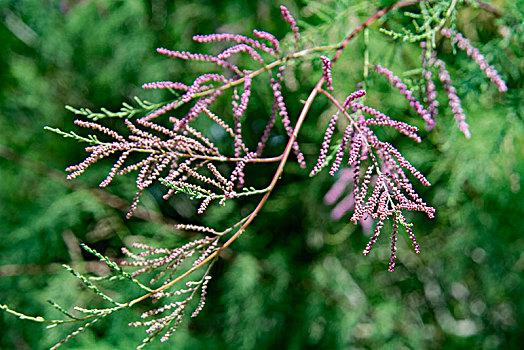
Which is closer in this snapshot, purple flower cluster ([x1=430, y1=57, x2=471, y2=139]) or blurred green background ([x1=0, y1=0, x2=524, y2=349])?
purple flower cluster ([x1=430, y1=57, x2=471, y2=139])

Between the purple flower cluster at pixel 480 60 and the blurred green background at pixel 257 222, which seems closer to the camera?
the purple flower cluster at pixel 480 60

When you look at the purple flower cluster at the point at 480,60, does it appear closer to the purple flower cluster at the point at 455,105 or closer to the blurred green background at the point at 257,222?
the purple flower cluster at the point at 455,105

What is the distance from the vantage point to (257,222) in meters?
1.74

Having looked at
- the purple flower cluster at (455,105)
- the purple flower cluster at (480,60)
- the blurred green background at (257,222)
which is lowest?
the blurred green background at (257,222)

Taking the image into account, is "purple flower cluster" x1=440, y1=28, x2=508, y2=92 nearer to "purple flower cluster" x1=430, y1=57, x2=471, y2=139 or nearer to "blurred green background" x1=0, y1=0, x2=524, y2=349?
"purple flower cluster" x1=430, y1=57, x2=471, y2=139

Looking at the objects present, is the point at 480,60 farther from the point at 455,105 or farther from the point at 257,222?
the point at 257,222

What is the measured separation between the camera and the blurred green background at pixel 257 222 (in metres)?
1.46

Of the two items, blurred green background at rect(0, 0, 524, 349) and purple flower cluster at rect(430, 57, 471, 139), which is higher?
purple flower cluster at rect(430, 57, 471, 139)

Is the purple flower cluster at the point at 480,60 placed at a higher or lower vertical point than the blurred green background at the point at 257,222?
higher

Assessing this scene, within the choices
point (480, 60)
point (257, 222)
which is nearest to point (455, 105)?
point (480, 60)

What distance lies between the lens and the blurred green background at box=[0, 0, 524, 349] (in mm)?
1464

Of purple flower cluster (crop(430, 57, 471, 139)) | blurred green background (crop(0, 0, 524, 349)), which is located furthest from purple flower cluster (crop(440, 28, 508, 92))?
blurred green background (crop(0, 0, 524, 349))

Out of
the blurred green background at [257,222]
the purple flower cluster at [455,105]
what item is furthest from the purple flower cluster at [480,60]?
the blurred green background at [257,222]

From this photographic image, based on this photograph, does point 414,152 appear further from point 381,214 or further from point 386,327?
point 381,214
